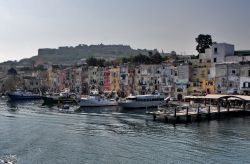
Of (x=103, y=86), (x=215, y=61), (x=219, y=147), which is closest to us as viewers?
(x=219, y=147)

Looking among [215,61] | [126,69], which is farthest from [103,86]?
[215,61]

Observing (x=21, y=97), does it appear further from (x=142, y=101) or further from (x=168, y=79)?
(x=142, y=101)

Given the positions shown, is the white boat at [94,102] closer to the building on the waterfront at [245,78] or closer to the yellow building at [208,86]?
the yellow building at [208,86]

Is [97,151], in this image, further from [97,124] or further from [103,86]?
[103,86]

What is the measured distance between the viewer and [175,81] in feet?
391

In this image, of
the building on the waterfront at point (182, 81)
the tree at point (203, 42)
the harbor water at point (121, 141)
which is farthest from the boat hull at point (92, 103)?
the tree at point (203, 42)

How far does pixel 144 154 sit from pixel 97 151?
196 inches

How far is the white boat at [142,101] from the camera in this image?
10181 centimetres

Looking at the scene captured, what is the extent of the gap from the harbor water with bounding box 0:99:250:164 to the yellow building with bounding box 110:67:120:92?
6044 centimetres

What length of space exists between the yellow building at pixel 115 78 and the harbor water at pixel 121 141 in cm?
6044

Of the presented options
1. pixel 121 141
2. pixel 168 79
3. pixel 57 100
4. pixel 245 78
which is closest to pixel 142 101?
pixel 168 79

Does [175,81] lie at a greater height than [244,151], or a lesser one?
greater

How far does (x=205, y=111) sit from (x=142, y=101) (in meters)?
25.6

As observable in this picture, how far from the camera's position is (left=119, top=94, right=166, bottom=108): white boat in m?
102
